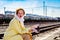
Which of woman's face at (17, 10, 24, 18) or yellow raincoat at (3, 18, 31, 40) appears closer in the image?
yellow raincoat at (3, 18, 31, 40)

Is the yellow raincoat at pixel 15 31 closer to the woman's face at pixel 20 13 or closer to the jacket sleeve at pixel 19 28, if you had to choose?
the jacket sleeve at pixel 19 28

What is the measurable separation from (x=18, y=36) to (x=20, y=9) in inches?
22.5

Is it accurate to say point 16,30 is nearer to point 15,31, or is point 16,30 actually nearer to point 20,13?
point 15,31

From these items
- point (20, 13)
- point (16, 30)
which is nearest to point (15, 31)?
point (16, 30)

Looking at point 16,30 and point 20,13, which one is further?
point 20,13

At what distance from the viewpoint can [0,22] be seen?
58562mm

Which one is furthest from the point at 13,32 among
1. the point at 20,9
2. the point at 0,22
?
the point at 0,22

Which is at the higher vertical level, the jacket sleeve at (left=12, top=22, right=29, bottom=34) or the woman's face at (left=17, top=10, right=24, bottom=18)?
the woman's face at (left=17, top=10, right=24, bottom=18)

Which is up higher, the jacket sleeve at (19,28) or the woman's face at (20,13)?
the woman's face at (20,13)

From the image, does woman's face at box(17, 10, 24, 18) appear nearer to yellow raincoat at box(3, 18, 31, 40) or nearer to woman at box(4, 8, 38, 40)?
woman at box(4, 8, 38, 40)

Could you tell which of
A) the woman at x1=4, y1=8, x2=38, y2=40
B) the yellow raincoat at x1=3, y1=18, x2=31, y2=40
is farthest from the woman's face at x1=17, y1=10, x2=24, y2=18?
the yellow raincoat at x1=3, y1=18, x2=31, y2=40

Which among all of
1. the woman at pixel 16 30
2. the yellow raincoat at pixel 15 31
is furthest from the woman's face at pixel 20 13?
the yellow raincoat at pixel 15 31

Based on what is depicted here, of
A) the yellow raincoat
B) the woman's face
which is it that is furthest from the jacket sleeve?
the woman's face

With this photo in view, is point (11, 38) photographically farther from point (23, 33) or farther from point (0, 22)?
point (0, 22)
